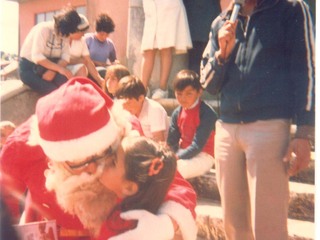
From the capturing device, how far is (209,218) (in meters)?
1.41

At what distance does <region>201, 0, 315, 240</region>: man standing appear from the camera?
3.35ft

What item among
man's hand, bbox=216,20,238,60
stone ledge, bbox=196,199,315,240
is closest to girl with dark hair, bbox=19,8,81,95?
stone ledge, bbox=196,199,315,240

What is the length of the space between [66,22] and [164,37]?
396 mm

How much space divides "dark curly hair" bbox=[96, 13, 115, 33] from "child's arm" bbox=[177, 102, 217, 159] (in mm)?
635

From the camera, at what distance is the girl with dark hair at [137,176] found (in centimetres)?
77

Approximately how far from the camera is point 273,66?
1045mm

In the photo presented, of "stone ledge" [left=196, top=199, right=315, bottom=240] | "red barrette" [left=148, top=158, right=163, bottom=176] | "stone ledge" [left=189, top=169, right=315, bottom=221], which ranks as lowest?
"stone ledge" [left=196, top=199, right=315, bottom=240]

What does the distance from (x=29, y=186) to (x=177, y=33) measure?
116 cm

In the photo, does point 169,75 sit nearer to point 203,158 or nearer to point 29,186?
point 203,158

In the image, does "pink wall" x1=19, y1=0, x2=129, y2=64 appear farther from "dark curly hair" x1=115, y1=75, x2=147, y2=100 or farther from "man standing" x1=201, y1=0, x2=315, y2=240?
"man standing" x1=201, y1=0, x2=315, y2=240

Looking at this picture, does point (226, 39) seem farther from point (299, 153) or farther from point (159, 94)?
point (159, 94)

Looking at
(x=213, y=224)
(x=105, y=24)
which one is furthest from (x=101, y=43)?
(x=213, y=224)

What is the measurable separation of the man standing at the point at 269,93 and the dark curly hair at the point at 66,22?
71cm

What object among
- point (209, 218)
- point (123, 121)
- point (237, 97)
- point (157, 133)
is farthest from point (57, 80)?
point (123, 121)
